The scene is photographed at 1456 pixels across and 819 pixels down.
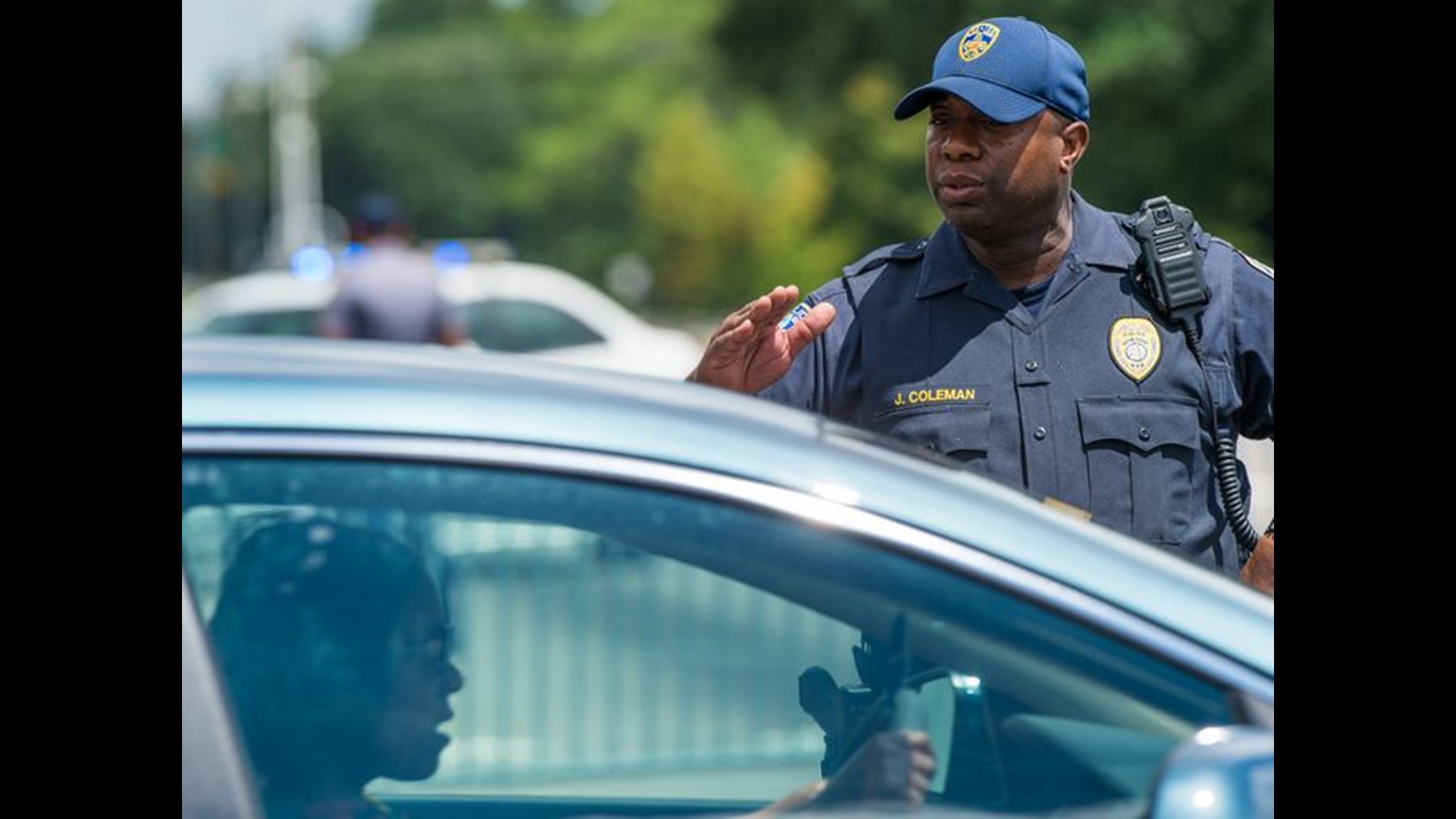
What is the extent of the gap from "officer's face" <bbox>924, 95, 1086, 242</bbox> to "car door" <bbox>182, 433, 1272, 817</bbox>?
1.17 meters

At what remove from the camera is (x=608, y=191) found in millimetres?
93250

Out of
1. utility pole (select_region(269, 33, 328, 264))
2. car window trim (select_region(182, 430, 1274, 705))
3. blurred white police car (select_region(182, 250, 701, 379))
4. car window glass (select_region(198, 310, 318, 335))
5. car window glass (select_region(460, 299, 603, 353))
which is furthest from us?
utility pole (select_region(269, 33, 328, 264))

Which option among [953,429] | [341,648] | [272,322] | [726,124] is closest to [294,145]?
[726,124]

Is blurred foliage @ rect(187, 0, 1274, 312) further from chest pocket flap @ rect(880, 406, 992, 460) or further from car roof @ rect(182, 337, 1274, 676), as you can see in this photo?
car roof @ rect(182, 337, 1274, 676)

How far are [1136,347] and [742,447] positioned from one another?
3.76 ft

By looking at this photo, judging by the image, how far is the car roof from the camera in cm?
195

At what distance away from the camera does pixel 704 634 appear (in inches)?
77.7

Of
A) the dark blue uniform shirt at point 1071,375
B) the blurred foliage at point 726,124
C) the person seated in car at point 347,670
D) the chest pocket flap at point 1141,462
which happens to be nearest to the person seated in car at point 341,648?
the person seated in car at point 347,670

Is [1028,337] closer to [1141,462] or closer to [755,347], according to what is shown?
[1141,462]

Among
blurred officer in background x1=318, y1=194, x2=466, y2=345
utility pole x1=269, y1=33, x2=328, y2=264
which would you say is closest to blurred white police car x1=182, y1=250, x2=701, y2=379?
blurred officer in background x1=318, y1=194, x2=466, y2=345

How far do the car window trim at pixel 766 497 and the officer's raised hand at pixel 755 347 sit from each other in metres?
0.91
